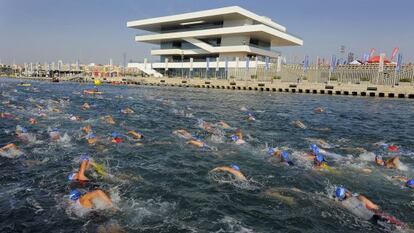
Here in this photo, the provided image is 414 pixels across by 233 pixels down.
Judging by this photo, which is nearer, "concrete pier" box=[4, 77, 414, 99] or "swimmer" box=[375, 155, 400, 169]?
"swimmer" box=[375, 155, 400, 169]

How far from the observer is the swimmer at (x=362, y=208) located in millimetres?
7340

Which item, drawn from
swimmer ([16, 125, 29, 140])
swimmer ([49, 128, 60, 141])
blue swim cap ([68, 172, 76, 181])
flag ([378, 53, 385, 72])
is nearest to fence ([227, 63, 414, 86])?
flag ([378, 53, 385, 72])

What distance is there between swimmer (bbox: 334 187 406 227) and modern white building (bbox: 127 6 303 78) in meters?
58.4

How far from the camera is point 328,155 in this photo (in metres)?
13.4

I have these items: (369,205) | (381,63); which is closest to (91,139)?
(369,205)

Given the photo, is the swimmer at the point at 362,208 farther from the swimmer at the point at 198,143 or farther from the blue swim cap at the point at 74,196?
the swimmer at the point at 198,143

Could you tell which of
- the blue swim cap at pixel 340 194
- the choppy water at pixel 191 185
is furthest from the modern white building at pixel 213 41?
the blue swim cap at pixel 340 194

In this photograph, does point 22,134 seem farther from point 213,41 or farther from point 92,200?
point 213,41

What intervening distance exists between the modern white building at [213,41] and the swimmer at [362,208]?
58361 mm

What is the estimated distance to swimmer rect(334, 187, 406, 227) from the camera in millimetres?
7340

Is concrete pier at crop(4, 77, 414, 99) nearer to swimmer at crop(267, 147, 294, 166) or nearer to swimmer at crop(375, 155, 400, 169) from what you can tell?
swimmer at crop(375, 155, 400, 169)

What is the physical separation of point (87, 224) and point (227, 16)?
250 ft

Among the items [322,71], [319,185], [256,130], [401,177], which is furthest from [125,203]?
[322,71]

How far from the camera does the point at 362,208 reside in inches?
312
